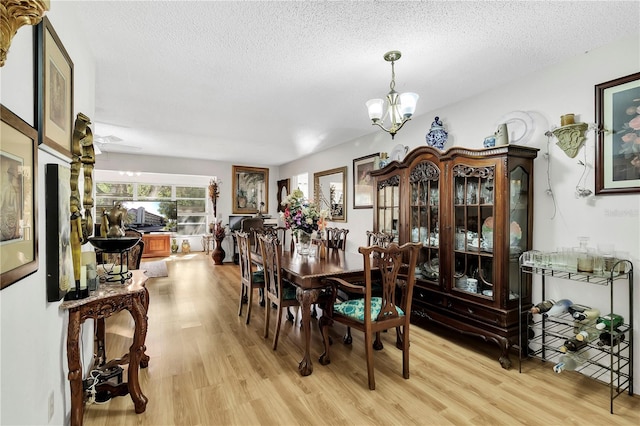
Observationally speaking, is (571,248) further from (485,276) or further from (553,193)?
(485,276)

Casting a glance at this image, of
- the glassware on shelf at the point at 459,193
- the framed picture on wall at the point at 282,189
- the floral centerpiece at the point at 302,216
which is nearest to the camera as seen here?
the glassware on shelf at the point at 459,193

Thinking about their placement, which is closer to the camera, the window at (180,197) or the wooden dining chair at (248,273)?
the wooden dining chair at (248,273)

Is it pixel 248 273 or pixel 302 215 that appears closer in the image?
pixel 302 215

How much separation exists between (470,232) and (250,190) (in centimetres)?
612

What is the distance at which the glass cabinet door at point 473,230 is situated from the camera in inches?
107

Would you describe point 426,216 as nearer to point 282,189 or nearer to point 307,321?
point 307,321

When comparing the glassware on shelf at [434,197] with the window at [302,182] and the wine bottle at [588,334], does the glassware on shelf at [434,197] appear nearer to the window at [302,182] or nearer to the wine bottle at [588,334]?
the wine bottle at [588,334]

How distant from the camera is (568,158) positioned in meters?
2.52

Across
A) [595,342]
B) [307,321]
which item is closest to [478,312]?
[595,342]

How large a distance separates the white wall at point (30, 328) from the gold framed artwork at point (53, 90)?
0.16 ft

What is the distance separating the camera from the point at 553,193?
8.55 feet

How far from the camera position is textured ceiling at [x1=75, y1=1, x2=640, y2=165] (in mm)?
1889

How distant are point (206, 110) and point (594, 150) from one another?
3755 millimetres

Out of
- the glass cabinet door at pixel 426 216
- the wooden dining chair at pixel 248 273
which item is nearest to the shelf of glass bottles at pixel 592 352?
the glass cabinet door at pixel 426 216
